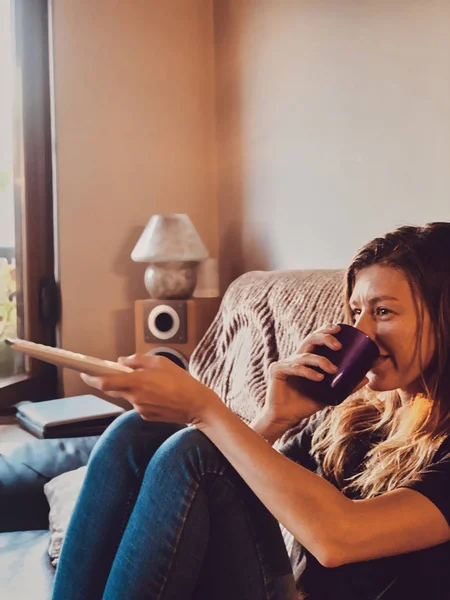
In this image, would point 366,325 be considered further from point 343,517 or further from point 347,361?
point 343,517

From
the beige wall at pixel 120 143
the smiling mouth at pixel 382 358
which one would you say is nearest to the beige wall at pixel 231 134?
the beige wall at pixel 120 143

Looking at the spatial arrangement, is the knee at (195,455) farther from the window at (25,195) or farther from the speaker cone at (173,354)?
the window at (25,195)

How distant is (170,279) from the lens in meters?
2.31

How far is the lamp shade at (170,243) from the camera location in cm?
225

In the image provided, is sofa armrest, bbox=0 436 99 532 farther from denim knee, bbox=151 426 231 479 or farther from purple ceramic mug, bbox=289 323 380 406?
purple ceramic mug, bbox=289 323 380 406

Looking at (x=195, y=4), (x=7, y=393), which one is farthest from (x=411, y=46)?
(x=7, y=393)

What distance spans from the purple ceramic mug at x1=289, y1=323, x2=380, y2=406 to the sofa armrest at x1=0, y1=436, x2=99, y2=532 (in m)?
0.88

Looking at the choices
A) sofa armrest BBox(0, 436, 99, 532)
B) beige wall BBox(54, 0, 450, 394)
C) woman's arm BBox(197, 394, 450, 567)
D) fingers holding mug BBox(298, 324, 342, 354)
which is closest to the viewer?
woman's arm BBox(197, 394, 450, 567)

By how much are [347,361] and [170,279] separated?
147 cm

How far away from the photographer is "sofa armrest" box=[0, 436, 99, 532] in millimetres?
A: 1516

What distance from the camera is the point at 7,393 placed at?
7.80 feet

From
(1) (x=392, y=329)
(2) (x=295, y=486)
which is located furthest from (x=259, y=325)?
(2) (x=295, y=486)

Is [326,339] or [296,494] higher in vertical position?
[326,339]

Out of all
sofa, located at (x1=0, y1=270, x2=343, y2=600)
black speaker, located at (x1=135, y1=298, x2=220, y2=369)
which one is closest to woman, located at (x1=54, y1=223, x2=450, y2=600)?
sofa, located at (x1=0, y1=270, x2=343, y2=600)
